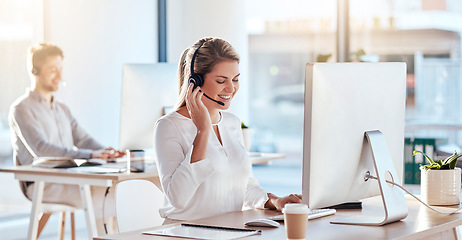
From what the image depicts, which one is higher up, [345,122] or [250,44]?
[250,44]

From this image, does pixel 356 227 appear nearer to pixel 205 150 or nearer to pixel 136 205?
pixel 205 150

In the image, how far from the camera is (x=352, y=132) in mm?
2068

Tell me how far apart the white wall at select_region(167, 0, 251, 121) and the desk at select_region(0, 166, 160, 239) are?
219cm

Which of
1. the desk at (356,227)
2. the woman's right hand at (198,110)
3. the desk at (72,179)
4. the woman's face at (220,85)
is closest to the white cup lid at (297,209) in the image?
the desk at (356,227)

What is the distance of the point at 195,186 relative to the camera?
2.36 meters

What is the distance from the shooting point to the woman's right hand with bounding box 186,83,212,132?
242cm

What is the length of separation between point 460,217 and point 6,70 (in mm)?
3630

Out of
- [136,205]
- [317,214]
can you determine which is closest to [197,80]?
[136,205]

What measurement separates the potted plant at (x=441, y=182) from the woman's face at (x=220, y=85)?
727 mm

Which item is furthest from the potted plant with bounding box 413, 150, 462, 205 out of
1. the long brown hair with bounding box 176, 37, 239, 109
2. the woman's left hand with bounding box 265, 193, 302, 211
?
the long brown hair with bounding box 176, 37, 239, 109

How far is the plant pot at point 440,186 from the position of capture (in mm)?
2479

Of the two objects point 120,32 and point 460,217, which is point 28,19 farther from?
point 460,217

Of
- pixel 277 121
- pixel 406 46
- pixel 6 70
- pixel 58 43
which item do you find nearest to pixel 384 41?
pixel 406 46

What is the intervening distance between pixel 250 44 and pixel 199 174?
13.6 ft
